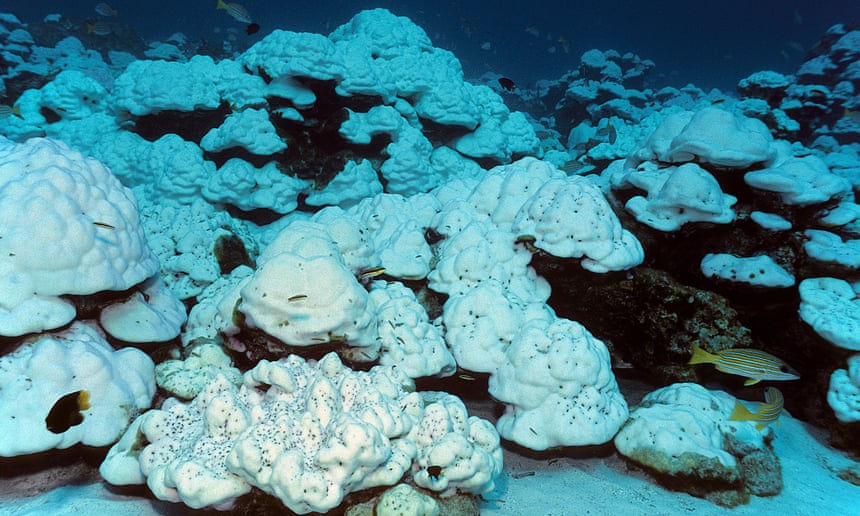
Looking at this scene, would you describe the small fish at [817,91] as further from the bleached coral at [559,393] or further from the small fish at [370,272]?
the small fish at [370,272]

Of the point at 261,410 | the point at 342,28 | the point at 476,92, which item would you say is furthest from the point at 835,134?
the point at 261,410

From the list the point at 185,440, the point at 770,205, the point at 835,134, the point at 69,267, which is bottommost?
the point at 185,440

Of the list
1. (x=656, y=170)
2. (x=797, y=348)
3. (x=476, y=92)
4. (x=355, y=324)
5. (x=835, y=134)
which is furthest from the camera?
(x=835, y=134)

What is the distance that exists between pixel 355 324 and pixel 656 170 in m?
3.41

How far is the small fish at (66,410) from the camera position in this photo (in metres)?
1.99

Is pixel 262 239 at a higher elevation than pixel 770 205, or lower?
lower

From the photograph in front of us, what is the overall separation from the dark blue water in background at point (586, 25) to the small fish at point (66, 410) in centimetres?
5036

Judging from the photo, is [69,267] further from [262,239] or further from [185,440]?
[262,239]

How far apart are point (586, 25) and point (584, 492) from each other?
290 feet

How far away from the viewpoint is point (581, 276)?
396cm

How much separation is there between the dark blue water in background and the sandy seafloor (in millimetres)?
49345

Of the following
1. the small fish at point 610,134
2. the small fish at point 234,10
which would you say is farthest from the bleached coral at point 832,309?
the small fish at point 234,10

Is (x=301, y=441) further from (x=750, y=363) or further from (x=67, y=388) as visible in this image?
(x=750, y=363)

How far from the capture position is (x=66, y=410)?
6.59ft
